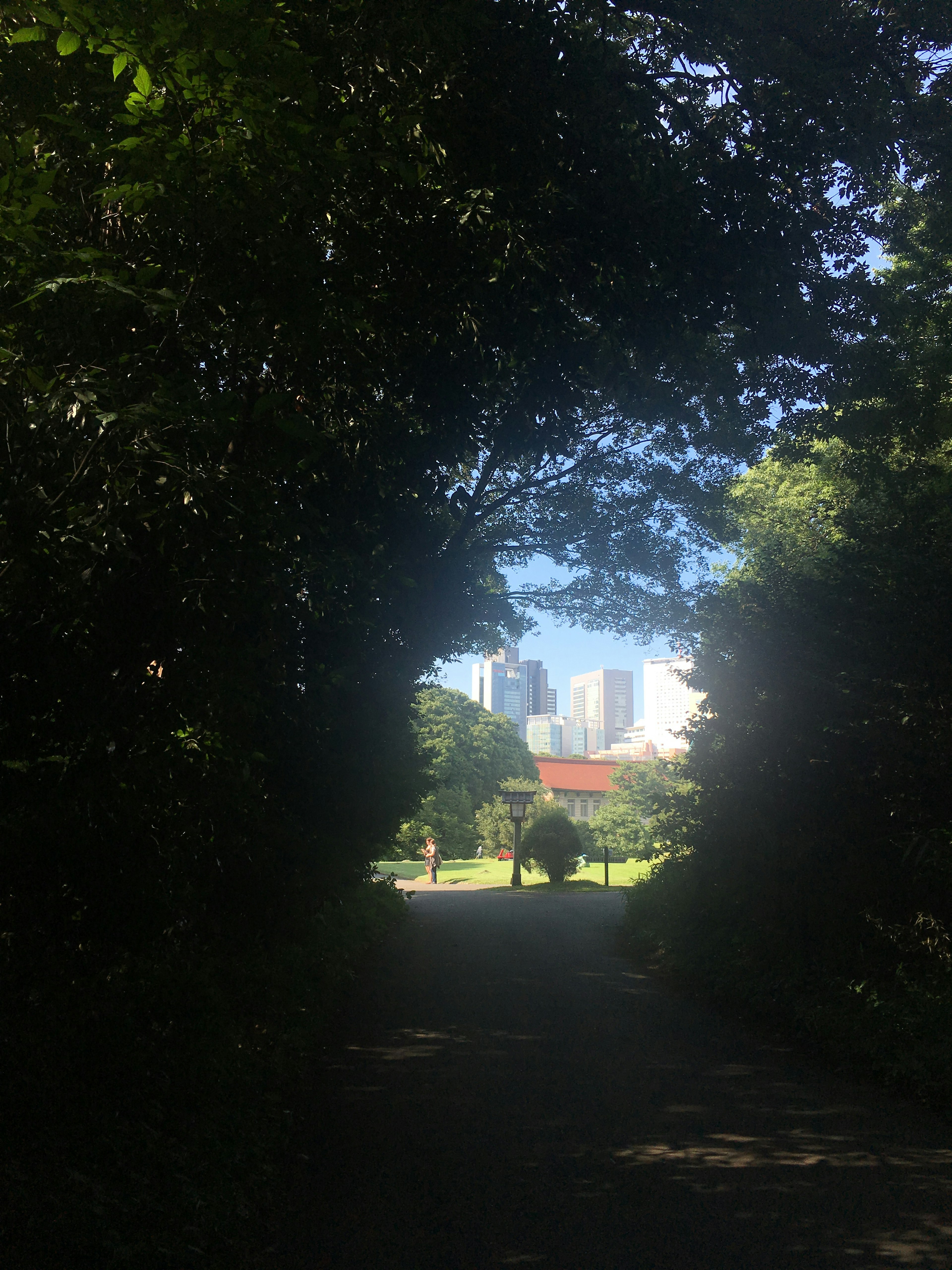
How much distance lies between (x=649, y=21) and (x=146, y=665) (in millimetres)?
10401

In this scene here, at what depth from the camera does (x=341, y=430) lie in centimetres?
728

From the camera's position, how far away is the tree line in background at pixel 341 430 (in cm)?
400

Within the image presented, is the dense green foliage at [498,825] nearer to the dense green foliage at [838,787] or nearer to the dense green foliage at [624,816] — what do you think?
the dense green foliage at [624,816]

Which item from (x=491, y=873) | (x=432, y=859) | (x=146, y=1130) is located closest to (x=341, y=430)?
(x=146, y=1130)

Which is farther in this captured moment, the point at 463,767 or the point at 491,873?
the point at 463,767

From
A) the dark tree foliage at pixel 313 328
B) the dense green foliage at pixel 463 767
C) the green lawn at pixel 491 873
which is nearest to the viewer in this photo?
the dark tree foliage at pixel 313 328

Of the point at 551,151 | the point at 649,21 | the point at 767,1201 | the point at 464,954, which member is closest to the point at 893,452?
the point at 649,21

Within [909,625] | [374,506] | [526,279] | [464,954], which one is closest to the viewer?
[526,279]

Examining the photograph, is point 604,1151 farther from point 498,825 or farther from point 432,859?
point 498,825

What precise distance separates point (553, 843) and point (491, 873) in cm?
1179

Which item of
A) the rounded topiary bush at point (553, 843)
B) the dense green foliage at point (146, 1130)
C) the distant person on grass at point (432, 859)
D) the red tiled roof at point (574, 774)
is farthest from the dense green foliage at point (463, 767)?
the dense green foliage at point (146, 1130)

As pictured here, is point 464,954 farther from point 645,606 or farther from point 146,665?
point 146,665

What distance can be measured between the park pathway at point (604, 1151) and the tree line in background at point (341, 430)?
75 cm

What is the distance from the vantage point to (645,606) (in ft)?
59.3
